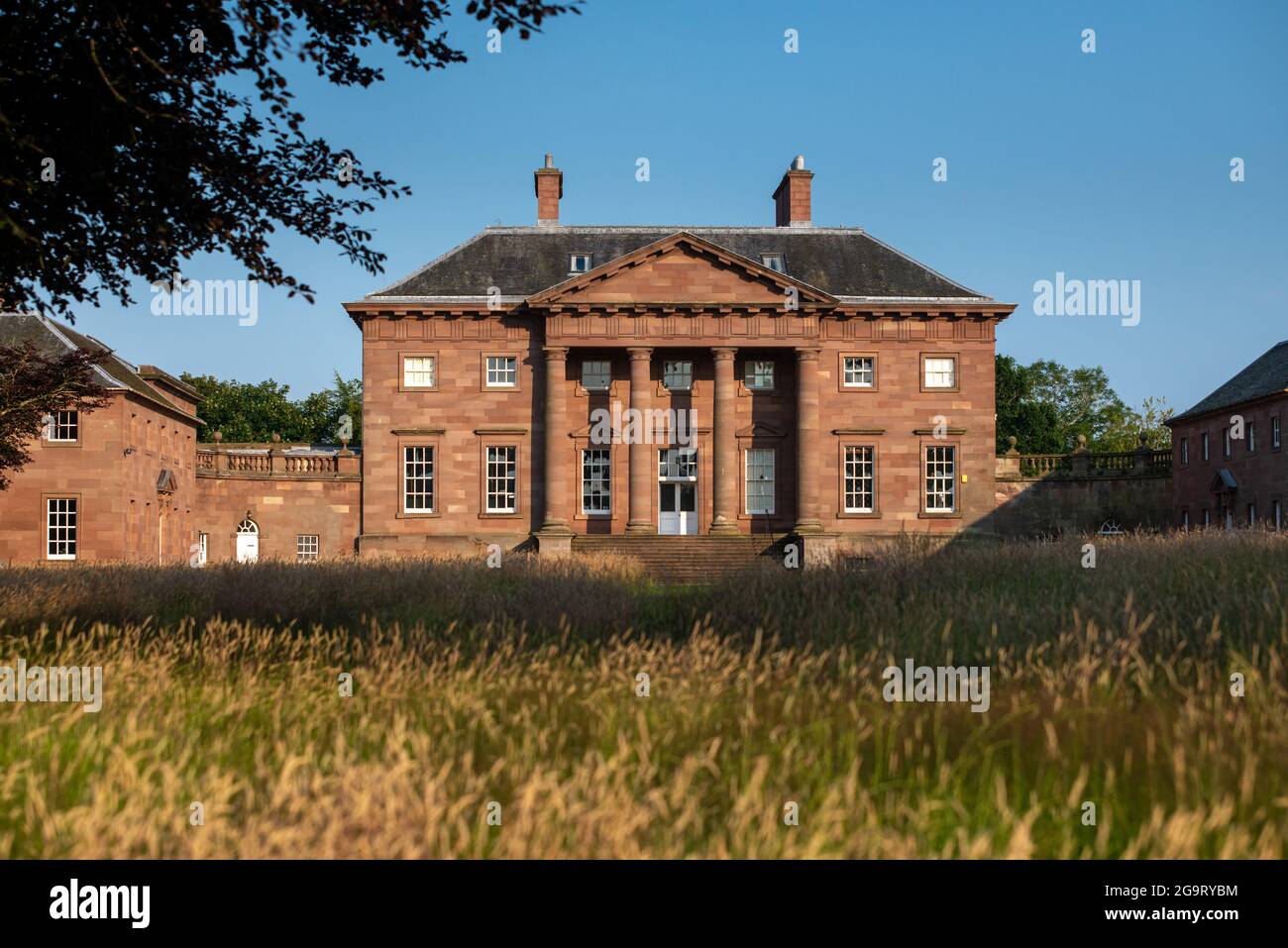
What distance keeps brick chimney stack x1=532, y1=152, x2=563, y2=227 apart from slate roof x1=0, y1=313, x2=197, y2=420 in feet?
55.0

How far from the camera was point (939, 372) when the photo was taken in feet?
131

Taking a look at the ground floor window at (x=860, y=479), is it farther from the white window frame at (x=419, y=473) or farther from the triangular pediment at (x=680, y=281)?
the white window frame at (x=419, y=473)

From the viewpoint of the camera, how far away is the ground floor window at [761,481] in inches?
1560

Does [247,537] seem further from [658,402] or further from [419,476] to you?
[658,402]

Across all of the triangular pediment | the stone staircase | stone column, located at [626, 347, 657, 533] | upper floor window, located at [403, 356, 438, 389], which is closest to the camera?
the stone staircase

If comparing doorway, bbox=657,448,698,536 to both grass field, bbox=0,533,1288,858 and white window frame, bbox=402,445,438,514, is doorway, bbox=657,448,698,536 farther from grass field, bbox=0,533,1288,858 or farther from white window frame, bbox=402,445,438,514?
grass field, bbox=0,533,1288,858

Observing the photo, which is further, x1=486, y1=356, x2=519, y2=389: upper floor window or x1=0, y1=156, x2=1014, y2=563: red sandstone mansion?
x1=486, y1=356, x2=519, y2=389: upper floor window

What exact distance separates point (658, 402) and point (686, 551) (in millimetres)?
6695

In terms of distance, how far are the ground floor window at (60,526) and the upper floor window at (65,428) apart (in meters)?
2.16

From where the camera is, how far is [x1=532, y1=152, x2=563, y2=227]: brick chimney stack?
142ft

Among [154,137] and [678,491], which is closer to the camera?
[154,137]

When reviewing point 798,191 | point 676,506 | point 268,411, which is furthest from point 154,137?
point 268,411

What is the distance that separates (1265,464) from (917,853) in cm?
4229

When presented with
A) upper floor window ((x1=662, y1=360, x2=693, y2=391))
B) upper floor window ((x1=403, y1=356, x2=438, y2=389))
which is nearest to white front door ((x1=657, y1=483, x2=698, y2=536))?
upper floor window ((x1=662, y1=360, x2=693, y2=391))
